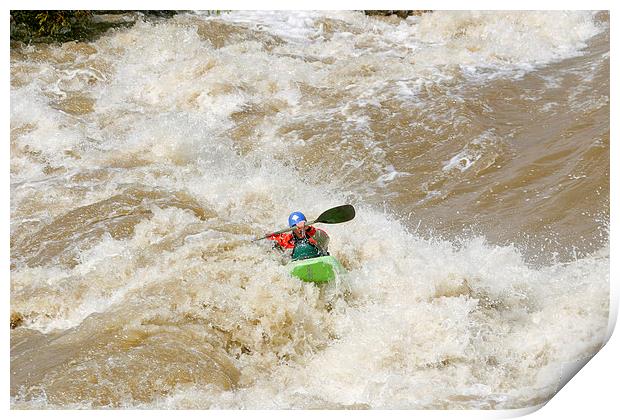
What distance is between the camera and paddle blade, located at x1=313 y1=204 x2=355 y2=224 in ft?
16.7

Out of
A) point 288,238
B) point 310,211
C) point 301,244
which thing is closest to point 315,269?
point 301,244

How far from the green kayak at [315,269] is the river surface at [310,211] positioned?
68 millimetres

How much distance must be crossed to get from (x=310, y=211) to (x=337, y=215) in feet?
2.90

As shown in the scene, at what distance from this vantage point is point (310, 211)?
19.6ft

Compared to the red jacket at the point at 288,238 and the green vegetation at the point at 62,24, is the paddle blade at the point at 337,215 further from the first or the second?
the green vegetation at the point at 62,24

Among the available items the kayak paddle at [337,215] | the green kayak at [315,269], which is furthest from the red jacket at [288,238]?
the green kayak at [315,269]

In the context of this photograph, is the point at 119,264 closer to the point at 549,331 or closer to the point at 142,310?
the point at 142,310

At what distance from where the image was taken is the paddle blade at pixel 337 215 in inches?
200

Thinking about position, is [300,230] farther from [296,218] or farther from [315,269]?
[315,269]

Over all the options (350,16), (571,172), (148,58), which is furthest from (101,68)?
(571,172)

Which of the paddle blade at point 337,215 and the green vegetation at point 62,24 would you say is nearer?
the paddle blade at point 337,215

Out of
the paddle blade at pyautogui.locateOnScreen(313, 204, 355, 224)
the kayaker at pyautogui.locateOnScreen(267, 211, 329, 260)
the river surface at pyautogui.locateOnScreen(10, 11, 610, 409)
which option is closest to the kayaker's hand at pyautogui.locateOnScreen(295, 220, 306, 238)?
the kayaker at pyautogui.locateOnScreen(267, 211, 329, 260)

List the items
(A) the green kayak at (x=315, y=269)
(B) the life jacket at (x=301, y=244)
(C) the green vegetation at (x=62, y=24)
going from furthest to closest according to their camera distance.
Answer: (C) the green vegetation at (x=62, y=24), (B) the life jacket at (x=301, y=244), (A) the green kayak at (x=315, y=269)
